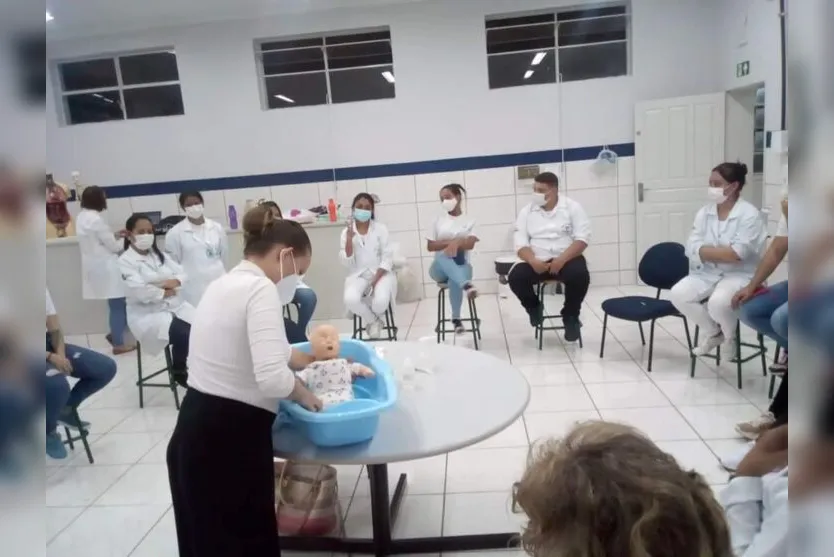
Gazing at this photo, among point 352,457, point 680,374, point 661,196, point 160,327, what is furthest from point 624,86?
point 352,457

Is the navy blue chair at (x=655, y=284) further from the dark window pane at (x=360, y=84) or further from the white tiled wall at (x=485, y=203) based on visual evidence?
the dark window pane at (x=360, y=84)

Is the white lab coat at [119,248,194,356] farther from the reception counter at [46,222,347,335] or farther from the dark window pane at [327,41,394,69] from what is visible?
the dark window pane at [327,41,394,69]

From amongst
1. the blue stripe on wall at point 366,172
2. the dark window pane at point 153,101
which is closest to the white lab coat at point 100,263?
the blue stripe on wall at point 366,172

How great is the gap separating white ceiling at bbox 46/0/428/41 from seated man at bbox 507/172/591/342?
256 centimetres

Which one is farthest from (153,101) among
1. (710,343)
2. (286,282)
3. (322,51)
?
(710,343)

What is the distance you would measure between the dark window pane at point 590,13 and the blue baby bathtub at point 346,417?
4772 millimetres

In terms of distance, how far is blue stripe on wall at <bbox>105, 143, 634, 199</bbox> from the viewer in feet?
18.2

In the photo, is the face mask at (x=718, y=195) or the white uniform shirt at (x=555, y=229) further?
the white uniform shirt at (x=555, y=229)

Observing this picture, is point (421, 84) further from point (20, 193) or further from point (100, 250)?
point (20, 193)

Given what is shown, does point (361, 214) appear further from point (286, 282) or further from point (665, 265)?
point (286, 282)

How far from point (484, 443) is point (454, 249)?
1841 mm

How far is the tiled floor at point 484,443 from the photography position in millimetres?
2289

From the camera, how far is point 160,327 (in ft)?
11.5

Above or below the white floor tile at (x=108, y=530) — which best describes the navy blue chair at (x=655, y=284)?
above
